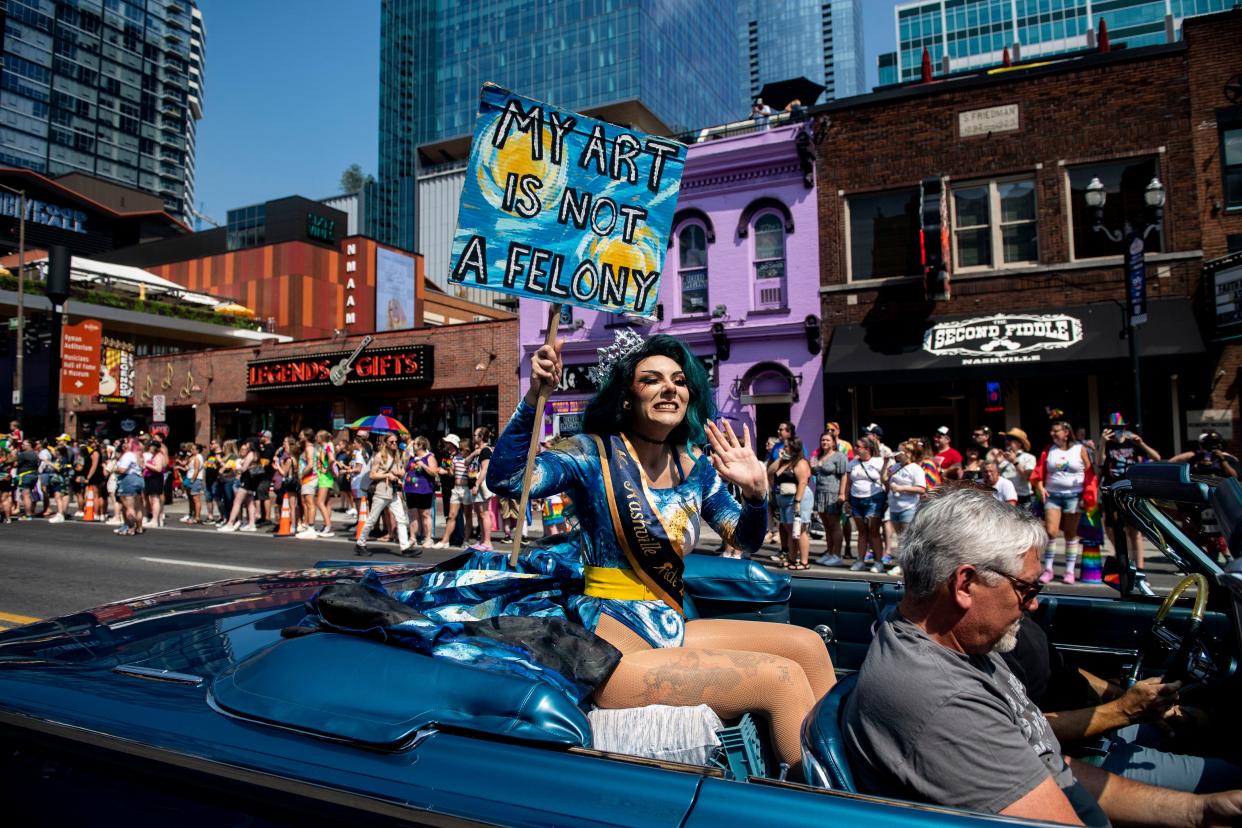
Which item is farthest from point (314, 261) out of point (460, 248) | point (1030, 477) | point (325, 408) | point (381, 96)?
point (381, 96)

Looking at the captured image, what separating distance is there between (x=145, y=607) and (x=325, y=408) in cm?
2270

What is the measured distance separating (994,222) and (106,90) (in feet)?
416

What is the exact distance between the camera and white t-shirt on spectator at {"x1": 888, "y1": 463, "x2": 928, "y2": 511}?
944 cm

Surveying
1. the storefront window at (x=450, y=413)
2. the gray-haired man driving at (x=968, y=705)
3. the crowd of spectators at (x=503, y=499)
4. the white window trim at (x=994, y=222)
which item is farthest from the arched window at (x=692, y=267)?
the gray-haired man driving at (x=968, y=705)

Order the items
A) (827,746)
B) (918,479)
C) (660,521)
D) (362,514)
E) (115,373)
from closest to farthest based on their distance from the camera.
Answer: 1. (827,746)
2. (660,521)
3. (918,479)
4. (362,514)
5. (115,373)

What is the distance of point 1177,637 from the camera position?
97.9 inches

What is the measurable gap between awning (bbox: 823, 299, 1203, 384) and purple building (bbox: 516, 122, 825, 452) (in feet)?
3.59

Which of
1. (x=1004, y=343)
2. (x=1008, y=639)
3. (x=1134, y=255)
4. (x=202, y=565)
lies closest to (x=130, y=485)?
(x=202, y=565)

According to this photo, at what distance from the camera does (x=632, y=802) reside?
4.08 feet

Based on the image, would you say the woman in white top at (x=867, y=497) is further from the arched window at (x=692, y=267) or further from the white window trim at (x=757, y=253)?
the arched window at (x=692, y=267)

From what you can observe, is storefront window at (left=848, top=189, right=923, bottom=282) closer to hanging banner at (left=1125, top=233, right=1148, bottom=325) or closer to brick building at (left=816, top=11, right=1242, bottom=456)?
brick building at (left=816, top=11, right=1242, bottom=456)

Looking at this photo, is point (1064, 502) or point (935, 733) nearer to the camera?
point (935, 733)

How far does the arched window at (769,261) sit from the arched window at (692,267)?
1.28 m

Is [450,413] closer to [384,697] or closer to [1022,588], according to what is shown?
[384,697]
